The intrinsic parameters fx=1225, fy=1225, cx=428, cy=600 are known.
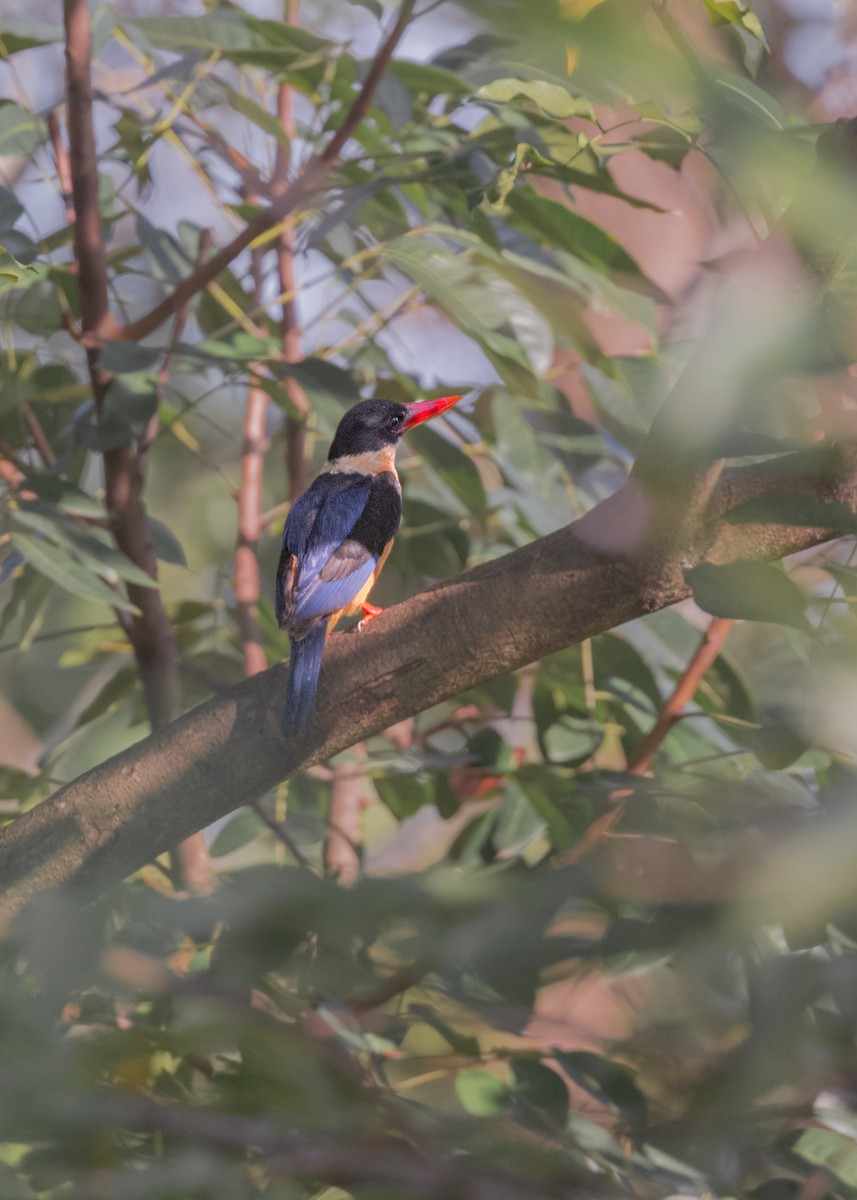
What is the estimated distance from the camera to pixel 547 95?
1686 millimetres

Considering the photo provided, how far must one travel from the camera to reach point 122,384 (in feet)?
7.23

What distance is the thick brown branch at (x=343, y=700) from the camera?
1.58m

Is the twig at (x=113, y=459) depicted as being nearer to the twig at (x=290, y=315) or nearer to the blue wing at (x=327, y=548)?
the blue wing at (x=327, y=548)

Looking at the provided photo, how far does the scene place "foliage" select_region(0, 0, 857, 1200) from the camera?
540mm

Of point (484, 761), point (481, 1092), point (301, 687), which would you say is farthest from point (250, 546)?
point (481, 1092)

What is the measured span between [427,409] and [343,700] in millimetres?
1189

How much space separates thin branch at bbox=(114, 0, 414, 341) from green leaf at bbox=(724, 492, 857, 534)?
4.30 feet

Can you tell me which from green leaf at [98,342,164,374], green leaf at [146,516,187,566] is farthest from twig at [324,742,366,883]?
green leaf at [98,342,164,374]

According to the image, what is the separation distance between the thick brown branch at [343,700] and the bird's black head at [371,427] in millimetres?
1295

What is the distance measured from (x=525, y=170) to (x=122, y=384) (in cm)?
80

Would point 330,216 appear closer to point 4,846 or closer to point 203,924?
point 4,846

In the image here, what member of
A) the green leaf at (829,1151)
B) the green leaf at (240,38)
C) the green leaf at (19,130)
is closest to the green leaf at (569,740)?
the green leaf at (829,1151)

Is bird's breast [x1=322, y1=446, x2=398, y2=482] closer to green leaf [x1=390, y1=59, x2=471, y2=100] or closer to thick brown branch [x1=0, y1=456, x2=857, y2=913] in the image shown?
green leaf [x1=390, y1=59, x2=471, y2=100]

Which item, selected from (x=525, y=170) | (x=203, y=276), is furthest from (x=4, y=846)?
(x=525, y=170)
